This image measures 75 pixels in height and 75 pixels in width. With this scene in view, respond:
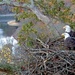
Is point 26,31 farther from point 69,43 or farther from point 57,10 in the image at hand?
point 69,43

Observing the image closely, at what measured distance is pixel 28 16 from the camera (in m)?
4.89

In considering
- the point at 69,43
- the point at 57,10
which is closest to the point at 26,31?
the point at 57,10

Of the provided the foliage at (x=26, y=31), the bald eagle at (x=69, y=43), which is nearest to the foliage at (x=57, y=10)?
the foliage at (x=26, y=31)

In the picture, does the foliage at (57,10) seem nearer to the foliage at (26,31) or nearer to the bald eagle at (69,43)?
the foliage at (26,31)

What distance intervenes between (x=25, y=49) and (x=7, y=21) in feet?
42.9

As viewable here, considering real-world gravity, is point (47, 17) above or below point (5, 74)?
above

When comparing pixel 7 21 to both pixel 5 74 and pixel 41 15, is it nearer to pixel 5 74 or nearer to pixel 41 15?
pixel 41 15

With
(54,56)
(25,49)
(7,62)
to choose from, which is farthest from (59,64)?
(7,62)

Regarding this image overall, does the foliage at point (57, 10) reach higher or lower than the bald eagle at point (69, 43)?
higher

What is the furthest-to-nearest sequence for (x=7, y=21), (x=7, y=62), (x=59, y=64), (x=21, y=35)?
(x=7, y=21) → (x=21, y=35) → (x=7, y=62) → (x=59, y=64)

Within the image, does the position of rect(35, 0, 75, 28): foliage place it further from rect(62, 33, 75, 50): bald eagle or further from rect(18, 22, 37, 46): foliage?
rect(62, 33, 75, 50): bald eagle

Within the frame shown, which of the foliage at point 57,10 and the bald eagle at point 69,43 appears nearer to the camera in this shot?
the bald eagle at point 69,43

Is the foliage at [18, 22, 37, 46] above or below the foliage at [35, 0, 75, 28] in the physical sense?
below

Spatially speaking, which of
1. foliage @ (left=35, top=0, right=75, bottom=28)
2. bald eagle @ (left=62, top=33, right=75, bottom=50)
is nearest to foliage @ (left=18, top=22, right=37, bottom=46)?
foliage @ (left=35, top=0, right=75, bottom=28)
